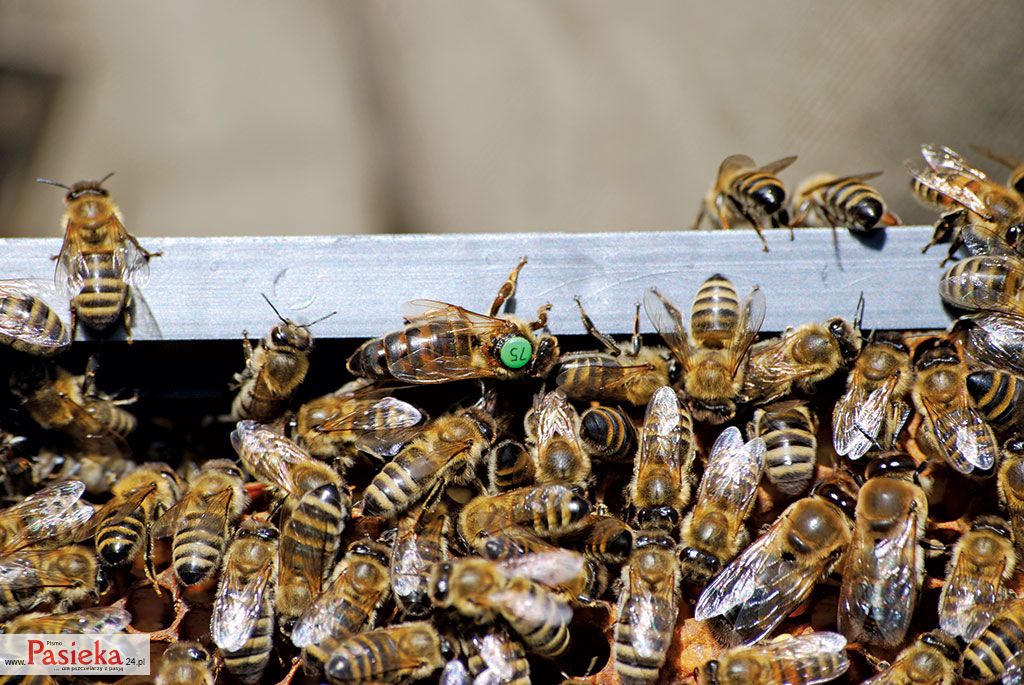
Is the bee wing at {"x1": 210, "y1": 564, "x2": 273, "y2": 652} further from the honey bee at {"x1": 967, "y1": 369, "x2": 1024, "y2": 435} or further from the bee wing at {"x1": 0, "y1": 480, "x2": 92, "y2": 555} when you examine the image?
the honey bee at {"x1": 967, "y1": 369, "x2": 1024, "y2": 435}

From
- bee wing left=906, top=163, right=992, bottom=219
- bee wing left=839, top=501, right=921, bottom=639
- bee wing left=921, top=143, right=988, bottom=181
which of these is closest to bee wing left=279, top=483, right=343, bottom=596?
bee wing left=839, top=501, right=921, bottom=639

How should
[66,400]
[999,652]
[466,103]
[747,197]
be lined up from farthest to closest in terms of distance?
[466,103] → [747,197] → [66,400] → [999,652]


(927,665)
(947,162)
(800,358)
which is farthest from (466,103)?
(927,665)

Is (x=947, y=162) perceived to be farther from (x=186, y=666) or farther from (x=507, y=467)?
(x=186, y=666)

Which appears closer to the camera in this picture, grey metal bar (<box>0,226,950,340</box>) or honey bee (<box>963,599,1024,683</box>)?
honey bee (<box>963,599,1024,683</box>)

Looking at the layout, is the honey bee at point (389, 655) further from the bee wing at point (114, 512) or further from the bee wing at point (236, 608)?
the bee wing at point (114, 512)
